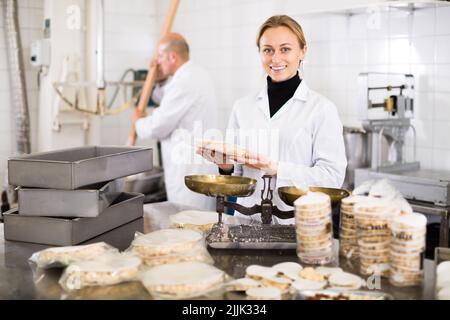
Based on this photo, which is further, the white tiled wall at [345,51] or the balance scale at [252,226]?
the white tiled wall at [345,51]

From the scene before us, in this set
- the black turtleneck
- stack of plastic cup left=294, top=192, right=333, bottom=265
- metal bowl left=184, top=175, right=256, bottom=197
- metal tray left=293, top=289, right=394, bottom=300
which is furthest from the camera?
the black turtleneck

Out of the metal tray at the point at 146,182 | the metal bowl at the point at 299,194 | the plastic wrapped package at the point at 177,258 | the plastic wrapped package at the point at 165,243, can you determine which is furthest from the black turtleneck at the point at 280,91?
the metal tray at the point at 146,182

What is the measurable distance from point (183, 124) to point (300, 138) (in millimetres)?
1794

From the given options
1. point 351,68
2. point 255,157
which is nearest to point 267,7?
point 351,68

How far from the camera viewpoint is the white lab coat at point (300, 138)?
2518 millimetres

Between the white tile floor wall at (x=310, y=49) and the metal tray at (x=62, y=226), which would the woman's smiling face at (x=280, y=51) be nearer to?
the metal tray at (x=62, y=226)

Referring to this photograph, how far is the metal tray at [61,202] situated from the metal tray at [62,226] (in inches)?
1.0

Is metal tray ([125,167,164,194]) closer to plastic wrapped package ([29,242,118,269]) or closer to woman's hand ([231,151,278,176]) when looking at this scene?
woman's hand ([231,151,278,176])

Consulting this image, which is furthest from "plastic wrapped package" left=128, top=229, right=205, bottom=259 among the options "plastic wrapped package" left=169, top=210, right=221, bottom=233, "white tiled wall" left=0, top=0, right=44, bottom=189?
"white tiled wall" left=0, top=0, right=44, bottom=189

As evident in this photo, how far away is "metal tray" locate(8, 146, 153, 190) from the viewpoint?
1979 mm

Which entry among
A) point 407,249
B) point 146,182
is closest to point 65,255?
point 407,249

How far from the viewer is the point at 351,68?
14.1ft

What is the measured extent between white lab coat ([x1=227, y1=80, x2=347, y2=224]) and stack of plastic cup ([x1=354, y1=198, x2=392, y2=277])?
0.76 meters

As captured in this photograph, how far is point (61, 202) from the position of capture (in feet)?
6.56
